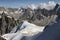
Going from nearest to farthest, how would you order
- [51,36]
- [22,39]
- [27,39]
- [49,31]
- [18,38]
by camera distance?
1. [51,36]
2. [49,31]
3. [27,39]
4. [22,39]
5. [18,38]

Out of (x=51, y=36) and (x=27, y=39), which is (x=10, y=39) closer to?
(x=27, y=39)

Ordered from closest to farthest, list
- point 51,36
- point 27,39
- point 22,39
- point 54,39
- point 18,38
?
point 54,39 < point 51,36 < point 27,39 < point 22,39 < point 18,38

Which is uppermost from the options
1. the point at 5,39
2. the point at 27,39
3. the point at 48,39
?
the point at 48,39

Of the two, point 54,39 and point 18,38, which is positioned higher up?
point 54,39

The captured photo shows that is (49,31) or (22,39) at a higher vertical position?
(49,31)

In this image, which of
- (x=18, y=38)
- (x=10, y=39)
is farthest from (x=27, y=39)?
(x=10, y=39)

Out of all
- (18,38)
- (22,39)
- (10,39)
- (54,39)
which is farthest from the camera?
(10,39)

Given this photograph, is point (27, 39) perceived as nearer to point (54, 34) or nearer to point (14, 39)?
point (14, 39)

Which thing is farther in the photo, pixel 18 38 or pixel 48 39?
pixel 18 38

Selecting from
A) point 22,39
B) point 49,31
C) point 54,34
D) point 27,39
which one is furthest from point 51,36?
point 22,39
